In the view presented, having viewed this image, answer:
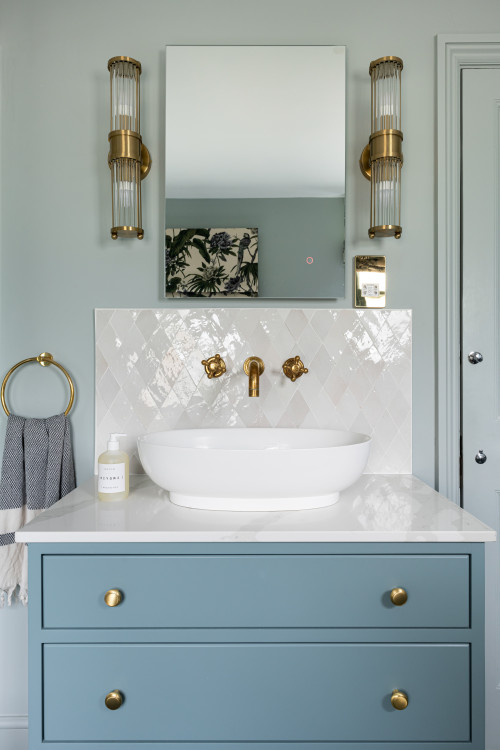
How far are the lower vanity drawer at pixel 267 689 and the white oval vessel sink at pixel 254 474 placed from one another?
0.29m

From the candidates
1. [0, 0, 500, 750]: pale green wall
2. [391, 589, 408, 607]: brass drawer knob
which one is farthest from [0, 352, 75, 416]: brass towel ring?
[391, 589, 408, 607]: brass drawer knob

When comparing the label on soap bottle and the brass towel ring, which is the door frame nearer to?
the label on soap bottle

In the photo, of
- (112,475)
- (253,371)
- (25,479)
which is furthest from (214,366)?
(25,479)

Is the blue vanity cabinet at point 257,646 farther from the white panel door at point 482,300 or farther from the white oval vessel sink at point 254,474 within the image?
the white panel door at point 482,300

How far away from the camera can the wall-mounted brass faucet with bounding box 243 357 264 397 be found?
1434 millimetres

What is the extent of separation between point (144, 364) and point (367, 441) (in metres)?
0.72

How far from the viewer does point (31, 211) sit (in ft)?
5.30

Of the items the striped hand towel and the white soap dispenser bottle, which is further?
the striped hand towel

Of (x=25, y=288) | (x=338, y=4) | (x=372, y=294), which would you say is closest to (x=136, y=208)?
(x=25, y=288)

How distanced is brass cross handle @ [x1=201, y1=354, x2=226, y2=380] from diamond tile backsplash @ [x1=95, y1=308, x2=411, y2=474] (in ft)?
0.26

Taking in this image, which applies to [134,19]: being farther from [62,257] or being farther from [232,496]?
[232,496]

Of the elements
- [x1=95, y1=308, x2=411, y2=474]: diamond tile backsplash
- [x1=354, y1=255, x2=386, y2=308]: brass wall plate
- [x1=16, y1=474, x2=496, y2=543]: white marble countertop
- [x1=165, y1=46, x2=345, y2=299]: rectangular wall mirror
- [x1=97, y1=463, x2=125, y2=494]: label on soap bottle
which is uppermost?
[x1=165, y1=46, x2=345, y2=299]: rectangular wall mirror

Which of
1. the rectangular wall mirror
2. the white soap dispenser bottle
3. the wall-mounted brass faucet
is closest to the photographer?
the white soap dispenser bottle

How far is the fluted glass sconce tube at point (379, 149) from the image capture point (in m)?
1.50
